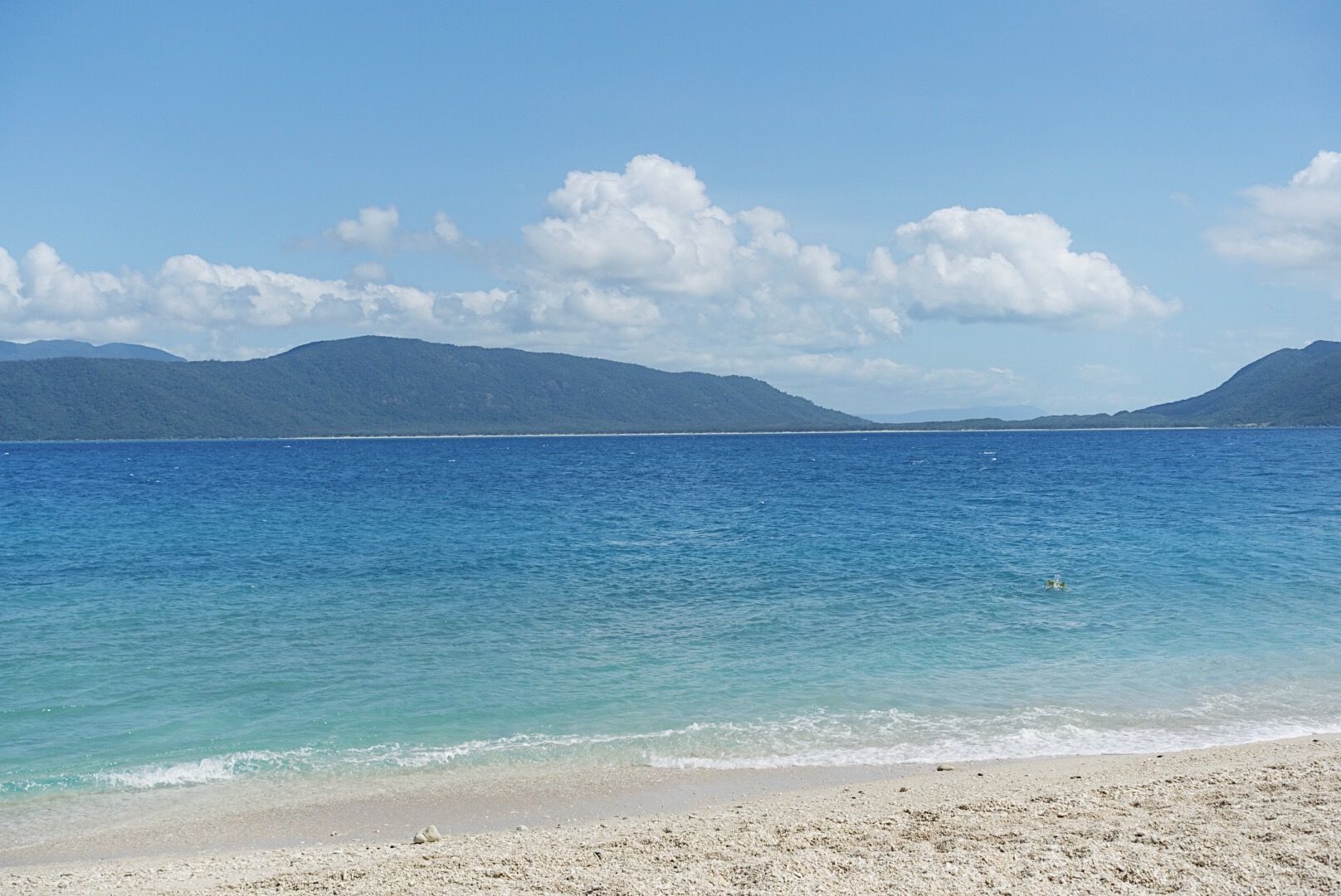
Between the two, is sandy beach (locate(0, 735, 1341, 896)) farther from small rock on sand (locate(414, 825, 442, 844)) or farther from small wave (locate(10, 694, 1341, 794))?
small wave (locate(10, 694, 1341, 794))

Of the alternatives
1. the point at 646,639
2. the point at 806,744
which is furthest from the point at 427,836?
the point at 646,639

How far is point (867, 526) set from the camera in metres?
38.1

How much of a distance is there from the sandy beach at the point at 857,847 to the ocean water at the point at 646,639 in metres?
1.70

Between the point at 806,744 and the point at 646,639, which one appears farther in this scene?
the point at 646,639

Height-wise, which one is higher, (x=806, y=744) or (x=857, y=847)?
(x=857, y=847)

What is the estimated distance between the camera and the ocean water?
44.2 feet

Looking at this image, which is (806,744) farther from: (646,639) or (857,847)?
(646,639)

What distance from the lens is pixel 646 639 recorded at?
63.2 ft

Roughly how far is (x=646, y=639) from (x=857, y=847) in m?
10.5

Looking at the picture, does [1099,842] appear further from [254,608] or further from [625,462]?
[625,462]

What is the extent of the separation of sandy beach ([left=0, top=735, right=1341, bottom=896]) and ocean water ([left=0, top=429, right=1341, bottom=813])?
170cm

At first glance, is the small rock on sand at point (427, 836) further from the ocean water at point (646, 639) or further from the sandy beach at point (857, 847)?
the ocean water at point (646, 639)

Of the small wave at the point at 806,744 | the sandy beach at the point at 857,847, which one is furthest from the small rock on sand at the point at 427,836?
the small wave at the point at 806,744

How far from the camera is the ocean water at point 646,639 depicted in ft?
44.2
